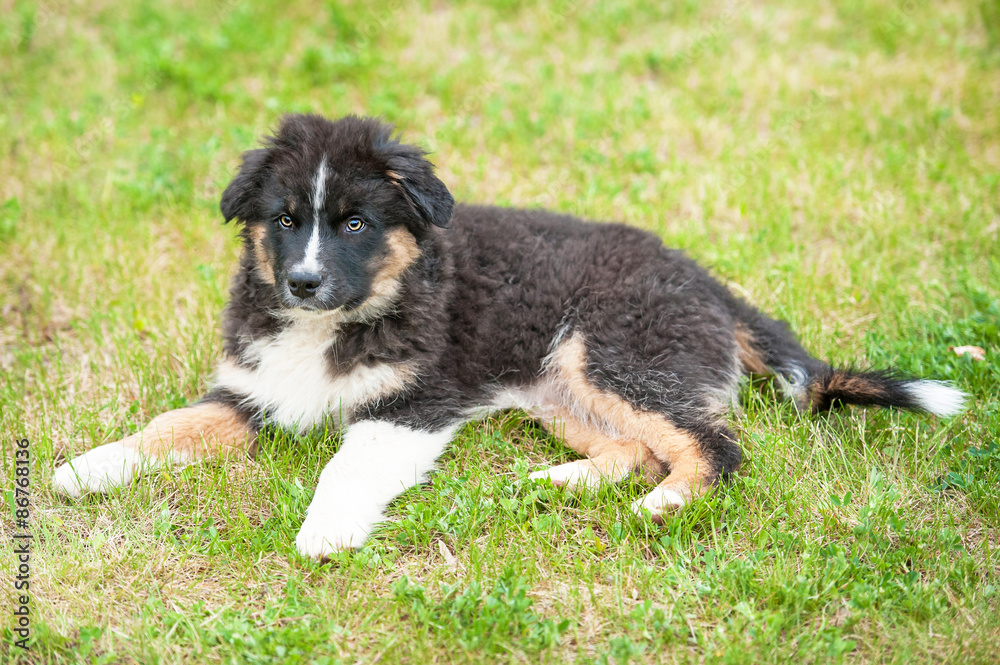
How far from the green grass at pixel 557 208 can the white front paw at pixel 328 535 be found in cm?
8

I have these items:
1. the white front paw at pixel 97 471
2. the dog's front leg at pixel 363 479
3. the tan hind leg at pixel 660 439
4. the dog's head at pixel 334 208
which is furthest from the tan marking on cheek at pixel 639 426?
the white front paw at pixel 97 471

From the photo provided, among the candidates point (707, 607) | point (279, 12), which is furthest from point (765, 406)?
point (279, 12)

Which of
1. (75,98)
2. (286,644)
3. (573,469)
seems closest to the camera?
(286,644)

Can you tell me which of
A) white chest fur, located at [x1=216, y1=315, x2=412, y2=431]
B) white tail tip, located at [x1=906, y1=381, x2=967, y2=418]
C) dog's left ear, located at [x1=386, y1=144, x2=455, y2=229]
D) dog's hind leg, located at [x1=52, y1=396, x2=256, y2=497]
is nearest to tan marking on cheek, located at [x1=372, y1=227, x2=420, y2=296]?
dog's left ear, located at [x1=386, y1=144, x2=455, y2=229]

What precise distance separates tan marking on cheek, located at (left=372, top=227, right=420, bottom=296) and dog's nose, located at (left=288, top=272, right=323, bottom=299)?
1.07 ft

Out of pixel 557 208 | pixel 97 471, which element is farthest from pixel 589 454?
pixel 557 208

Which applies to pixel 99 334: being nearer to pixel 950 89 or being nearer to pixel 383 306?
pixel 383 306

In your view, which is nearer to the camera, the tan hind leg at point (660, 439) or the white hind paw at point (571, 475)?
the tan hind leg at point (660, 439)

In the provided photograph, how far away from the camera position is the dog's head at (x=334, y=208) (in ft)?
11.1

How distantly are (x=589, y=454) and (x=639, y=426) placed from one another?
30 centimetres

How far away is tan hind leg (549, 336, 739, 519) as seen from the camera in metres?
3.35

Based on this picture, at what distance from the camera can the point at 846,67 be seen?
24.3ft

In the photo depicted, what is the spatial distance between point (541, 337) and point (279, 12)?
18.5 feet

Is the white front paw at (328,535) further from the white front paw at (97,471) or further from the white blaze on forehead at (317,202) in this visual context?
the white blaze on forehead at (317,202)
